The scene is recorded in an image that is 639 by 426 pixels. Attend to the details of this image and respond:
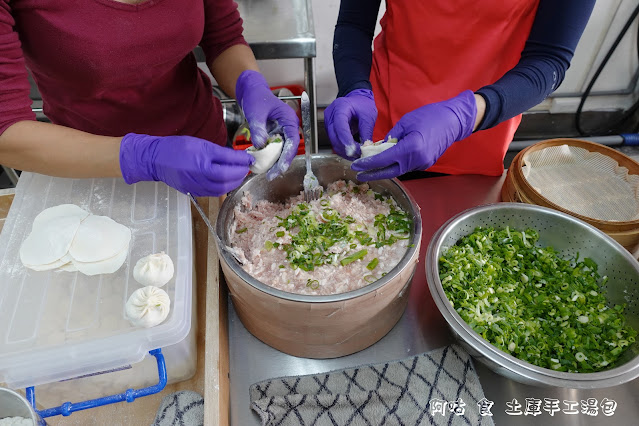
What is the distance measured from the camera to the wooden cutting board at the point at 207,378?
953mm

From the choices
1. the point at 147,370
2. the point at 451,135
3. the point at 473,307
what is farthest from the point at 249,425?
the point at 451,135

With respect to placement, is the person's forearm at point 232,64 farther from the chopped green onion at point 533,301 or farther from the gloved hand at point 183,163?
the chopped green onion at point 533,301

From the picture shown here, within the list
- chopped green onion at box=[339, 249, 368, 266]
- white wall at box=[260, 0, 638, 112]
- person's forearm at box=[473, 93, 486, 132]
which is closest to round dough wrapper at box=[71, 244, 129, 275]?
chopped green onion at box=[339, 249, 368, 266]

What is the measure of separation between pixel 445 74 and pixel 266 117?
0.73m

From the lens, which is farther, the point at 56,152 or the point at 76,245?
the point at 56,152

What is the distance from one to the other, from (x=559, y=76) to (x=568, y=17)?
19 centimetres

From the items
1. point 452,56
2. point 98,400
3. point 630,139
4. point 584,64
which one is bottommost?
point 630,139

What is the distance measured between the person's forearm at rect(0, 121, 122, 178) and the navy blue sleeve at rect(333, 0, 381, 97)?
2.85 ft

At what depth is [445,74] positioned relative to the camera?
156cm

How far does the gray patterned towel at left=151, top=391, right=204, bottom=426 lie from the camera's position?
3.12 feet

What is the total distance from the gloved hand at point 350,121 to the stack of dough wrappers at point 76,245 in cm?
67

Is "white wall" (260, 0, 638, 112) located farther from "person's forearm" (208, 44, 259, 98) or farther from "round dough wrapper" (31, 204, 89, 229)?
"round dough wrapper" (31, 204, 89, 229)

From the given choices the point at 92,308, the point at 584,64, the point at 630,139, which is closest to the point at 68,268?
the point at 92,308

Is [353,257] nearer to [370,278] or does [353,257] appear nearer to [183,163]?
[370,278]
